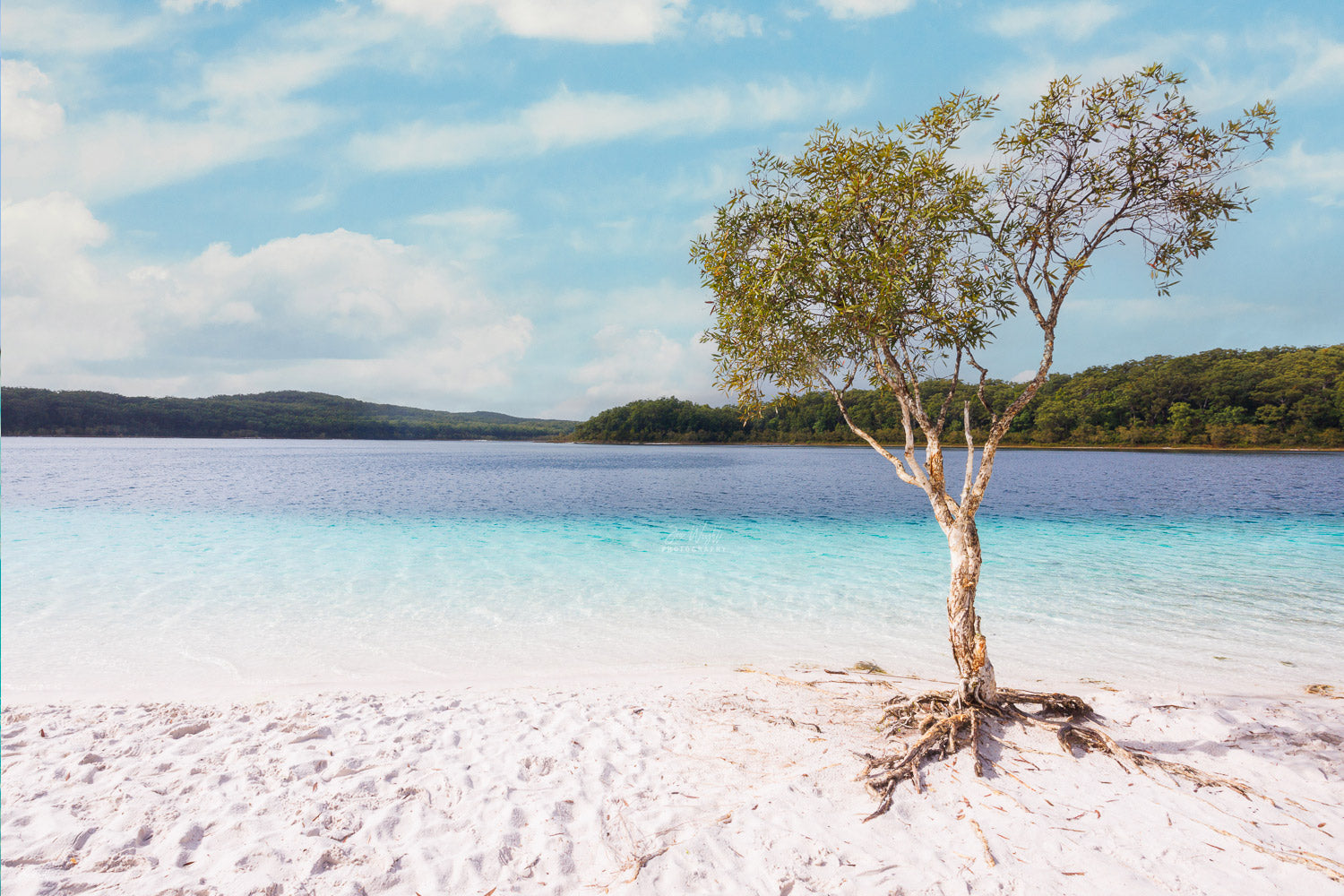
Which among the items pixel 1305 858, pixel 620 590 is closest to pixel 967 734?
pixel 1305 858

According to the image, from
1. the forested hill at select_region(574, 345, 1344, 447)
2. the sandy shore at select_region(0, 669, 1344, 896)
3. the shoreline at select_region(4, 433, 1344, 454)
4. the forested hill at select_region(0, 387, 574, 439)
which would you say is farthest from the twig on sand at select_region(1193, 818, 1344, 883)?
the forested hill at select_region(0, 387, 574, 439)

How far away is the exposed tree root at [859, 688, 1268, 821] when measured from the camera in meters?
4.36

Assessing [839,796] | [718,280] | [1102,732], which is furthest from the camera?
[718,280]

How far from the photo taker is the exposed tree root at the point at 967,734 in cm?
436

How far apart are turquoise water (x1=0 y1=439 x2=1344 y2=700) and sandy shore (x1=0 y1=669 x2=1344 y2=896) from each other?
2.38m

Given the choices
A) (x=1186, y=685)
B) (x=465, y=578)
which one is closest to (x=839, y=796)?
(x=1186, y=685)

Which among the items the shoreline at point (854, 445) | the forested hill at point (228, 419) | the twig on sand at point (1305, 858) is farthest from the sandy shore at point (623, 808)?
the forested hill at point (228, 419)

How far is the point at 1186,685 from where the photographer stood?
7473 millimetres

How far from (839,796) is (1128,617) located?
387 inches

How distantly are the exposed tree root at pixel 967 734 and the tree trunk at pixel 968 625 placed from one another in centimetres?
11

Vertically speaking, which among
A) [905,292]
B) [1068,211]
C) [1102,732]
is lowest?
[1102,732]

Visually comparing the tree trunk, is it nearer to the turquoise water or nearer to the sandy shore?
the sandy shore

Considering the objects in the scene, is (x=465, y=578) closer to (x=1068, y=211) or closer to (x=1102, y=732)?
(x=1102, y=732)

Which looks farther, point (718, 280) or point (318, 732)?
point (718, 280)
